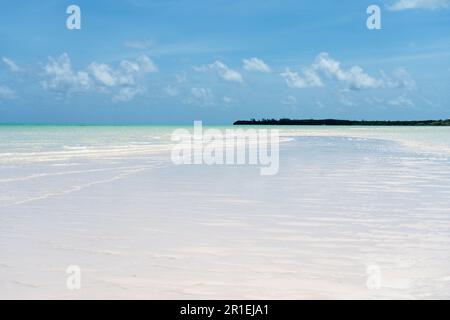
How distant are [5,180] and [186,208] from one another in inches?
237

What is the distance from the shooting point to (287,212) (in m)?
8.42

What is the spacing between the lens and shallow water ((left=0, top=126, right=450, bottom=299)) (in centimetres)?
483

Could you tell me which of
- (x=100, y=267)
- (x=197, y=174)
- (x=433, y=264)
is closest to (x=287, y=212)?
(x=433, y=264)

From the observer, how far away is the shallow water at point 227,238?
4832 millimetres

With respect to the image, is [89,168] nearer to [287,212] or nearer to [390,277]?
[287,212]

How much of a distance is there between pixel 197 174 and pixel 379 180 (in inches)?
185

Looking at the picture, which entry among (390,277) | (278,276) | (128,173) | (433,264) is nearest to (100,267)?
(278,276)

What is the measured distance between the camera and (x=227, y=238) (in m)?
6.61

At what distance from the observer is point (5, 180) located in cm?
1289
